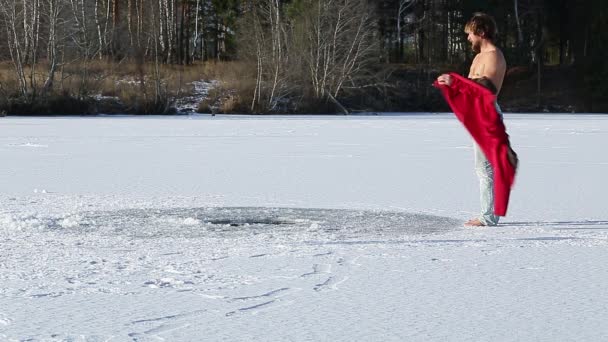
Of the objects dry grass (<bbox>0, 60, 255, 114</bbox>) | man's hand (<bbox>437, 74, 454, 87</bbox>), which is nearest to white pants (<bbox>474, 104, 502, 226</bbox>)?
man's hand (<bbox>437, 74, 454, 87</bbox>)

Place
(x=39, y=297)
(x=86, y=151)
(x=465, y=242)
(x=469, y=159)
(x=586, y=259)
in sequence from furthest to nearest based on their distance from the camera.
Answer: (x=86, y=151) → (x=469, y=159) → (x=465, y=242) → (x=586, y=259) → (x=39, y=297)

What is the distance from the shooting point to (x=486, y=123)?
733cm

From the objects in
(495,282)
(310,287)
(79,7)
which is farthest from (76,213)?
(79,7)

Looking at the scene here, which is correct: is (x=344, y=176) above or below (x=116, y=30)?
below

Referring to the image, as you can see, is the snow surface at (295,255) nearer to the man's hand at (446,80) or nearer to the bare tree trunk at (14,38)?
the man's hand at (446,80)

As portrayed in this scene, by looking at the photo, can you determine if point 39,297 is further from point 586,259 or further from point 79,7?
point 79,7

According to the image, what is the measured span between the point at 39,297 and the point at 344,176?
24.5ft

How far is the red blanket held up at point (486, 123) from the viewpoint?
24.0 feet

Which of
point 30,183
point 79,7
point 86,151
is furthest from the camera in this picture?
point 79,7

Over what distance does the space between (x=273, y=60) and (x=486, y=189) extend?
3349 centimetres

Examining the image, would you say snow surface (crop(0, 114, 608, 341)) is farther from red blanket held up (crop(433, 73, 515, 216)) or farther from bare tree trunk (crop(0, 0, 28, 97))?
bare tree trunk (crop(0, 0, 28, 97))

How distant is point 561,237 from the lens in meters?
6.71

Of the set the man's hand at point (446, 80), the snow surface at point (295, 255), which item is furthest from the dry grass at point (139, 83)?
the man's hand at point (446, 80)

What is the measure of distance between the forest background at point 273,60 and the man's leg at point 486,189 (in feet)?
104
